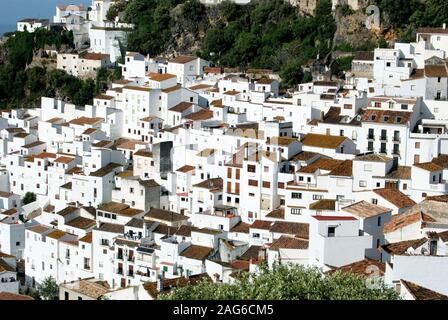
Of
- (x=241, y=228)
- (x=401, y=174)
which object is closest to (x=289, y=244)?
(x=241, y=228)

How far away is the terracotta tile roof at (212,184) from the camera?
29031 millimetres

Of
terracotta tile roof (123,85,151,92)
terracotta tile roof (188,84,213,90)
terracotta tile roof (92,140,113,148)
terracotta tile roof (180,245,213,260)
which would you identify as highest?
terracotta tile roof (123,85,151,92)

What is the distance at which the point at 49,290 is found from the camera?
26359 mm

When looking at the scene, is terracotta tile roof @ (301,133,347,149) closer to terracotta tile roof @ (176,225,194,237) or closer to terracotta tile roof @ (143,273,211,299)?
terracotta tile roof @ (176,225,194,237)

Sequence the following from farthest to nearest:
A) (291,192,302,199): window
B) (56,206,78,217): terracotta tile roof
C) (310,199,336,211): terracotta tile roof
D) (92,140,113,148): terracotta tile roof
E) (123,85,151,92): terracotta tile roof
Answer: (123,85,151,92): terracotta tile roof → (92,140,113,148): terracotta tile roof → (56,206,78,217): terracotta tile roof → (291,192,302,199): window → (310,199,336,211): terracotta tile roof

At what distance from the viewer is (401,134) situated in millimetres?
28391

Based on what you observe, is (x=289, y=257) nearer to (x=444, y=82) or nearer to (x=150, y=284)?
(x=150, y=284)

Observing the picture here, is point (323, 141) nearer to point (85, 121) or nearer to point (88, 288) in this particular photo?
point (88, 288)

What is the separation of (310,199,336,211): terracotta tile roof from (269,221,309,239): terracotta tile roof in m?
0.63

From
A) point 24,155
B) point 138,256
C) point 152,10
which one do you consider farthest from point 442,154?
point 152,10

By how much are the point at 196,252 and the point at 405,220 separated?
634 cm

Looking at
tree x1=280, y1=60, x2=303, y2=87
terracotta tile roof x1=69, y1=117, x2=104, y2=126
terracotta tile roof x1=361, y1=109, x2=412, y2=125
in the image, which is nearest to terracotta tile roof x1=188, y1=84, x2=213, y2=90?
tree x1=280, y1=60, x2=303, y2=87

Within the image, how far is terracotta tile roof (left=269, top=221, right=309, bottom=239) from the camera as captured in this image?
24719mm

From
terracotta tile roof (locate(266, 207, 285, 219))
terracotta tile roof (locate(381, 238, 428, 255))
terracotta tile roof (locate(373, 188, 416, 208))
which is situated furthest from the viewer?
terracotta tile roof (locate(266, 207, 285, 219))
